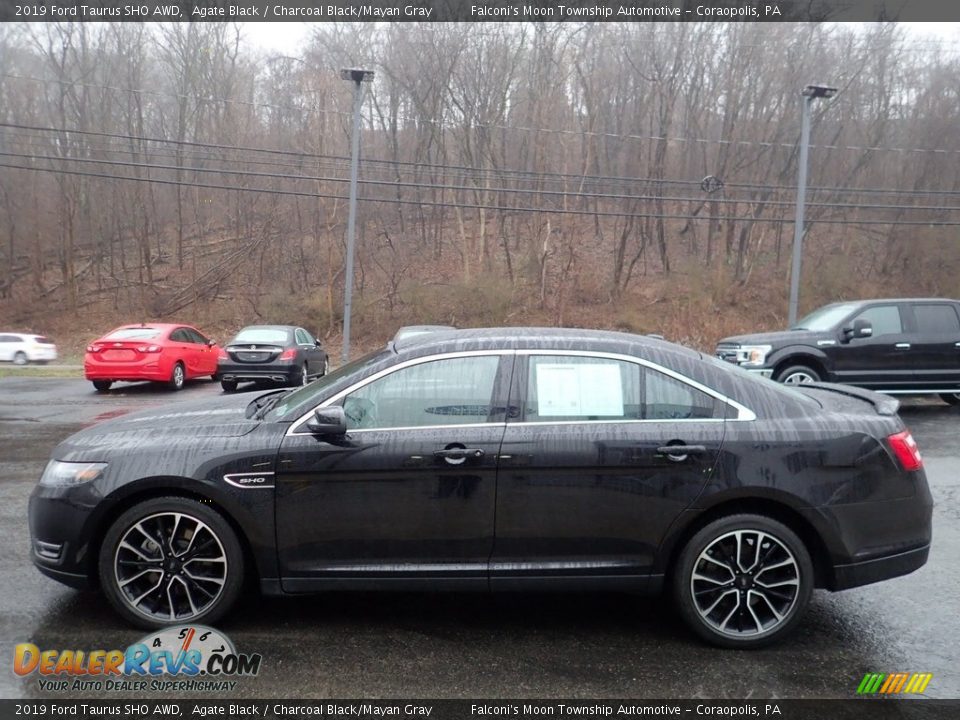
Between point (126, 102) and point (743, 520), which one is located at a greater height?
point (126, 102)

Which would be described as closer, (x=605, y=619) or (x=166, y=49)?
(x=605, y=619)

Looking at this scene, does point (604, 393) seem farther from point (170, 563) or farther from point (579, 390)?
point (170, 563)

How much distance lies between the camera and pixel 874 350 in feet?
37.2

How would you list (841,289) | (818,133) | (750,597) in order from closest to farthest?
(750,597)
(841,289)
(818,133)

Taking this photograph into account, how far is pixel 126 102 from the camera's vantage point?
33.8m

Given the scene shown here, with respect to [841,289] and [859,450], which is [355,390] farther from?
[841,289]

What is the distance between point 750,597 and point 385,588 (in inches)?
75.5

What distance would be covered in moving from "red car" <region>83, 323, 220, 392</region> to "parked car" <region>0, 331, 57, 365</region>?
12.6m

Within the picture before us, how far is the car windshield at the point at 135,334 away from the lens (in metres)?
14.8

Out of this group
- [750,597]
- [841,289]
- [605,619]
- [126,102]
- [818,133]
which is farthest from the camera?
[126,102]

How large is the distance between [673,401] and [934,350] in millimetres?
10022

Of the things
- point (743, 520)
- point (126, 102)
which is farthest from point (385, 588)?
point (126, 102)

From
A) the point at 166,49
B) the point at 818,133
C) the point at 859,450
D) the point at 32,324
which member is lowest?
the point at 32,324

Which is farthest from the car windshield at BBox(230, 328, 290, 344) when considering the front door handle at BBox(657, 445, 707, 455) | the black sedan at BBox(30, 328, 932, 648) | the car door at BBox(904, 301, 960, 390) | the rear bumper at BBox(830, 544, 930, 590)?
the rear bumper at BBox(830, 544, 930, 590)
